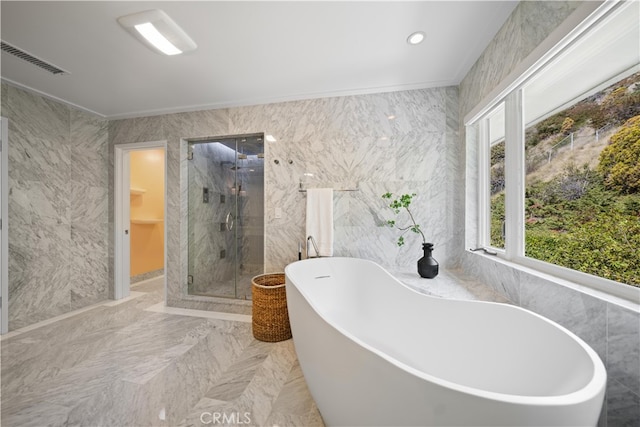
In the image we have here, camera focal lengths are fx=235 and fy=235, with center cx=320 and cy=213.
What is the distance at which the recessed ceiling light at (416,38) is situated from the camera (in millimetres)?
1551

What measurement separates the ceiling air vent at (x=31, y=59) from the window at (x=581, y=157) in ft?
11.0

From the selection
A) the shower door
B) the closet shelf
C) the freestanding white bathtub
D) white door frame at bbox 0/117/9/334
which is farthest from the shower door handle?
white door frame at bbox 0/117/9/334

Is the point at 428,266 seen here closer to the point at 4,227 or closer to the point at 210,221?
the point at 210,221

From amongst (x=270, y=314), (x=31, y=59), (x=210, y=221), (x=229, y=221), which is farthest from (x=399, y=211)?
(x=31, y=59)

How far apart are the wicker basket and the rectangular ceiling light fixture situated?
1.91m

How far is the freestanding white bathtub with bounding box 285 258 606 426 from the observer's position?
56 cm

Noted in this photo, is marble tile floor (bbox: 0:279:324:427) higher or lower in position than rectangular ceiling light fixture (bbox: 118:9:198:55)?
lower

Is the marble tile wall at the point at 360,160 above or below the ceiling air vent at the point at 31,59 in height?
below

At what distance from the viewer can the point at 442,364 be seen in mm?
1260

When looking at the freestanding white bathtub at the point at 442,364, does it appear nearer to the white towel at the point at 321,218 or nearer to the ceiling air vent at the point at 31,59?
the white towel at the point at 321,218

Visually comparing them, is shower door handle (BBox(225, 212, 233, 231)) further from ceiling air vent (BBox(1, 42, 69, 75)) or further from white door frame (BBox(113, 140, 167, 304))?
ceiling air vent (BBox(1, 42, 69, 75))

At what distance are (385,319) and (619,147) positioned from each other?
1.43 m

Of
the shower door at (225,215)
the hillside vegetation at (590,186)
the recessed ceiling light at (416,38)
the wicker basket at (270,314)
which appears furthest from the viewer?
the shower door at (225,215)

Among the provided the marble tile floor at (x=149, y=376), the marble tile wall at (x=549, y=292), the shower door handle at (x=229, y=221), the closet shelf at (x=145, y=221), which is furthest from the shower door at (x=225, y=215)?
the marble tile wall at (x=549, y=292)
